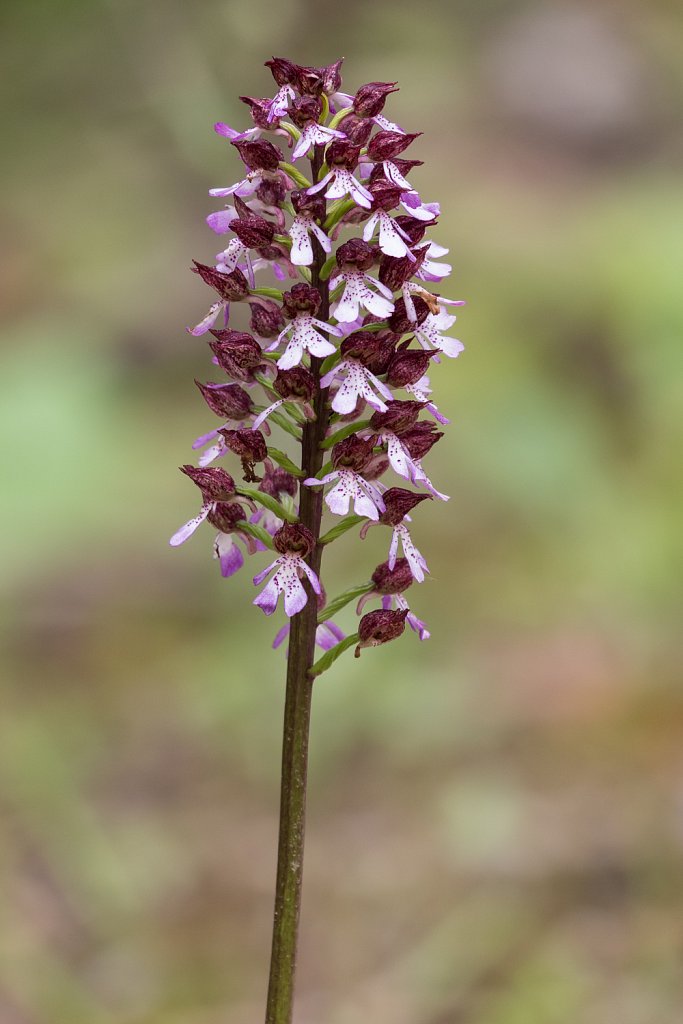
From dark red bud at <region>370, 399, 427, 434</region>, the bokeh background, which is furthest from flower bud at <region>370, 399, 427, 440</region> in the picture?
the bokeh background

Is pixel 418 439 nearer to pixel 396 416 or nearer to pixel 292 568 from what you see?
pixel 396 416

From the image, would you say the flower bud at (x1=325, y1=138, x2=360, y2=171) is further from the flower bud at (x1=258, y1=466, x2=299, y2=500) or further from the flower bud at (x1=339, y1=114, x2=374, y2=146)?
the flower bud at (x1=258, y1=466, x2=299, y2=500)

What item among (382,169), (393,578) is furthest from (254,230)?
(393,578)

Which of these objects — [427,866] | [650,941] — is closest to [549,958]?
[650,941]

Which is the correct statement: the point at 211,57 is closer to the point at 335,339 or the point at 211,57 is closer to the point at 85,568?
the point at 85,568

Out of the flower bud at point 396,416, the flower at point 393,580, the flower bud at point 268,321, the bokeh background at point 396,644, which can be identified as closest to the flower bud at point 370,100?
the flower bud at point 268,321

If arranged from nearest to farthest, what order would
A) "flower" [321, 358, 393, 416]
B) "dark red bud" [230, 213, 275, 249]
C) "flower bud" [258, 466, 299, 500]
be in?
"flower" [321, 358, 393, 416], "dark red bud" [230, 213, 275, 249], "flower bud" [258, 466, 299, 500]
